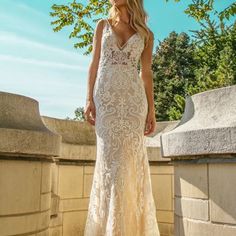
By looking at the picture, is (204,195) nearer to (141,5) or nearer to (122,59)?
(122,59)

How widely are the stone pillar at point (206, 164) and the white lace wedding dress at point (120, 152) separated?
297 mm

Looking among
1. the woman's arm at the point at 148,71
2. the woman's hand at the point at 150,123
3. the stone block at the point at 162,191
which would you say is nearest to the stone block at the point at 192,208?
the woman's hand at the point at 150,123

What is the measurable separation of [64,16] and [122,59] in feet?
15.6

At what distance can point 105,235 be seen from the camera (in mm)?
2787

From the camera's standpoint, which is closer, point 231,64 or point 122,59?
point 122,59

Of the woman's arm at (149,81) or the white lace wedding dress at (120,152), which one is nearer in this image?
the white lace wedding dress at (120,152)

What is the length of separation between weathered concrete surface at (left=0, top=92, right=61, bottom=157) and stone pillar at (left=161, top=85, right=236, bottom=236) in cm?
86

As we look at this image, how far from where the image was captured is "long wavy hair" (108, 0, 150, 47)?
315 cm

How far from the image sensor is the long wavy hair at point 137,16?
10.3ft

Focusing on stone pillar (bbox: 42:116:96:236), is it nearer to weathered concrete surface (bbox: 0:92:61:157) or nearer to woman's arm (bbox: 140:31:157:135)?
weathered concrete surface (bbox: 0:92:61:157)

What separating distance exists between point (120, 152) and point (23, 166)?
0.71 metres

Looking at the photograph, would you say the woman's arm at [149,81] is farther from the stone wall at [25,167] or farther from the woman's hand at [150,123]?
the stone wall at [25,167]

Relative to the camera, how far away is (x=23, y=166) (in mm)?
2705

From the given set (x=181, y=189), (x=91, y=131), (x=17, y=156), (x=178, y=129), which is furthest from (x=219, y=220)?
(x=91, y=131)
